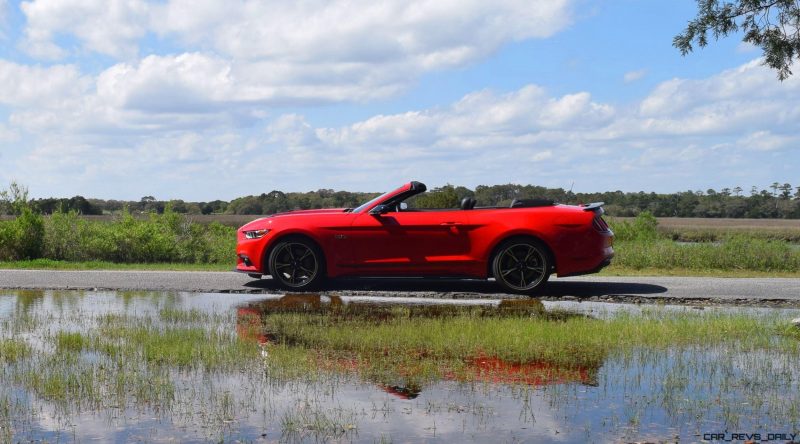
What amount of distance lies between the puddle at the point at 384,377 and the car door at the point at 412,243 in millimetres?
1944

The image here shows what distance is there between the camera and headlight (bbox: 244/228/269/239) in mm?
13445

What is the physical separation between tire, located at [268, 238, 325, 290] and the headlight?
27cm

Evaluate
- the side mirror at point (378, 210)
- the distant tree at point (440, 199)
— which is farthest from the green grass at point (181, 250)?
the distant tree at point (440, 199)

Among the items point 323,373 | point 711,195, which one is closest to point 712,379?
point 323,373

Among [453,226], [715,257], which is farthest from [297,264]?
[715,257]

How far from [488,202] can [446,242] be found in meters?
10.8

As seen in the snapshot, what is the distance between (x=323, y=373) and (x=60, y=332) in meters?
3.53

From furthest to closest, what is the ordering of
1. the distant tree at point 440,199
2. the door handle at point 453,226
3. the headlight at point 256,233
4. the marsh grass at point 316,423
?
the distant tree at point 440,199
the headlight at point 256,233
the door handle at point 453,226
the marsh grass at point 316,423

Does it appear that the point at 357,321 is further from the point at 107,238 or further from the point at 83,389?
the point at 107,238

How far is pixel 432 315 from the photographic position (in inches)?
424

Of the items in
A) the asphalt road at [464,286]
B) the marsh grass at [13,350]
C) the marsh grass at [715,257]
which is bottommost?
the marsh grass at [13,350]

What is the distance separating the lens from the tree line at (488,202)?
87.1ft

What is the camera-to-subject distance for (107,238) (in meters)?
21.4

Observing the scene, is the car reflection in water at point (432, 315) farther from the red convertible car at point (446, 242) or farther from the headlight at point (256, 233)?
the headlight at point (256, 233)
